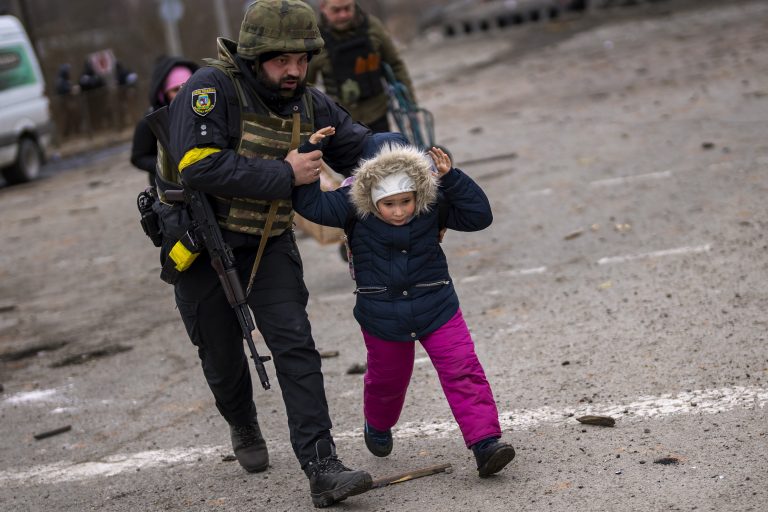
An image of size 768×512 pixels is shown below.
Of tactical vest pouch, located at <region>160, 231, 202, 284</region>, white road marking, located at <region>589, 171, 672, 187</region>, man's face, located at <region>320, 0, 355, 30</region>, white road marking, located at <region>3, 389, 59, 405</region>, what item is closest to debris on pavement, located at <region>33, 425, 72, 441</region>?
white road marking, located at <region>3, 389, 59, 405</region>

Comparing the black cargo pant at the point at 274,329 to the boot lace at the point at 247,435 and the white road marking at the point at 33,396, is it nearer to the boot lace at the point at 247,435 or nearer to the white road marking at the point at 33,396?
the boot lace at the point at 247,435

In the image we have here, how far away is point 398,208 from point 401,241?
131mm

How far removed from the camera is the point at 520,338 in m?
6.64

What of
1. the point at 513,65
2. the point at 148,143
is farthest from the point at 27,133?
the point at 148,143

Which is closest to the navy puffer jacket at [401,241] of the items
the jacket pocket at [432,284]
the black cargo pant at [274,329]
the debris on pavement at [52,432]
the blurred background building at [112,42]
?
the jacket pocket at [432,284]

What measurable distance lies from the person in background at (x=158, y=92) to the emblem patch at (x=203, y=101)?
2.62 m

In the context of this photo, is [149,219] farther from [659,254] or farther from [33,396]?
[659,254]

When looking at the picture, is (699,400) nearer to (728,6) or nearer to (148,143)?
(148,143)

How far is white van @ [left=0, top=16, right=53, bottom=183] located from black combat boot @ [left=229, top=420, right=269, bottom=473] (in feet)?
46.5

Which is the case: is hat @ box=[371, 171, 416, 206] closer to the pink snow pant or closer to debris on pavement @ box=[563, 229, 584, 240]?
the pink snow pant

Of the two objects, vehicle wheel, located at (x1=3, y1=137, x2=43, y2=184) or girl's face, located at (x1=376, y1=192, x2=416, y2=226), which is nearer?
girl's face, located at (x1=376, y1=192, x2=416, y2=226)

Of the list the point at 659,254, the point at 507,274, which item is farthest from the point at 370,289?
the point at 659,254

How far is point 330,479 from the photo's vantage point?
14.7 feet

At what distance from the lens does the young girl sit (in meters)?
4.51
